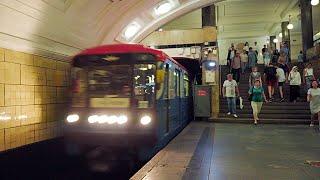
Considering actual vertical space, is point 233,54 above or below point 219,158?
above

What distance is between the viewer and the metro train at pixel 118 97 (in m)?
7.38

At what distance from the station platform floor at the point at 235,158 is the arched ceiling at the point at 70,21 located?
13.2ft

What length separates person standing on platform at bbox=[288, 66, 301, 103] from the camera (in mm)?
14953

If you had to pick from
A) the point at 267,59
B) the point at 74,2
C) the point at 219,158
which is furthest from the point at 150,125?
the point at 267,59

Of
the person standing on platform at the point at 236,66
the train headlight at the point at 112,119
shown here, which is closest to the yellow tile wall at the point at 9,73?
the train headlight at the point at 112,119

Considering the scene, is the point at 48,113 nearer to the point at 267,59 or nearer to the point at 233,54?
the point at 233,54

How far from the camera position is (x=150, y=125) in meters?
7.32

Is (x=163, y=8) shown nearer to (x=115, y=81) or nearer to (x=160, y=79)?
(x=160, y=79)

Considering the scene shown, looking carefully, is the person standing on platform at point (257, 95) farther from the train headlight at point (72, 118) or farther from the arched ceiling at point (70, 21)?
the train headlight at point (72, 118)

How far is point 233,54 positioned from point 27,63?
12.0 m

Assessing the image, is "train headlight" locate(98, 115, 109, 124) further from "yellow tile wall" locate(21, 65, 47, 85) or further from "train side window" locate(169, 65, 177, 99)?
"train side window" locate(169, 65, 177, 99)

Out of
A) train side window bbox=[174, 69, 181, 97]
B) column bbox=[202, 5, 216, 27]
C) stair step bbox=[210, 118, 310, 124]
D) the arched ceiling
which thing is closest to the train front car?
Answer: the arched ceiling

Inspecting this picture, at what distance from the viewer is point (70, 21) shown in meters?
8.73

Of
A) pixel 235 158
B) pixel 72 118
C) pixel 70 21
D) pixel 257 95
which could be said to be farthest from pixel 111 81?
pixel 257 95
